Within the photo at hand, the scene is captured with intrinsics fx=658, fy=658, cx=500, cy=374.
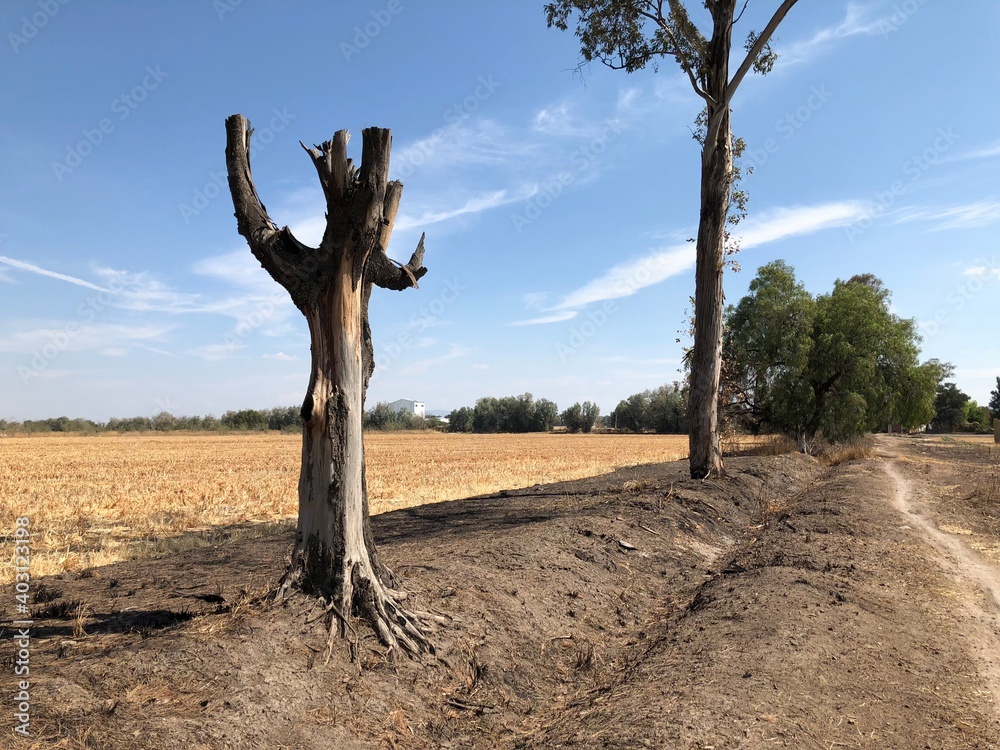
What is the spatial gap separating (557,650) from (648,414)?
100356 mm

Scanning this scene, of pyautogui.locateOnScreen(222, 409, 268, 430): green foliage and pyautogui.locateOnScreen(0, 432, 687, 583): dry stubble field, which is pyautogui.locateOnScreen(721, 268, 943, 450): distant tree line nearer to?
pyautogui.locateOnScreen(0, 432, 687, 583): dry stubble field

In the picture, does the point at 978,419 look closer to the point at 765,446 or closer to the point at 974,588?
the point at 765,446

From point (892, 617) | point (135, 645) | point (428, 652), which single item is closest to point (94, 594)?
point (135, 645)

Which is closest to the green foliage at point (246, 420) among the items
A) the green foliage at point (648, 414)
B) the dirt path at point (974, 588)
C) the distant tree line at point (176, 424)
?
the distant tree line at point (176, 424)

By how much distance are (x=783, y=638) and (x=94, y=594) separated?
6.52 m

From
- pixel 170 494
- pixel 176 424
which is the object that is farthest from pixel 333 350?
pixel 176 424

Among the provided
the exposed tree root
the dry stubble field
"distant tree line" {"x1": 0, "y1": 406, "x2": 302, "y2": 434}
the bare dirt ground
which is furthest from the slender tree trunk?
"distant tree line" {"x1": 0, "y1": 406, "x2": 302, "y2": 434}

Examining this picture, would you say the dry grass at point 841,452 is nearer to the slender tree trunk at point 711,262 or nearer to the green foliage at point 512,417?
the slender tree trunk at point 711,262

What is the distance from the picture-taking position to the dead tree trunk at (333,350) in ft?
17.2

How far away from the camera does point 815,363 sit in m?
27.3

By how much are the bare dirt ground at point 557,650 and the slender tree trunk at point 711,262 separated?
4.85 m

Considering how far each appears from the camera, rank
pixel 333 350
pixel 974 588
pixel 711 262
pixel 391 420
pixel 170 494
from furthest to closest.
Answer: pixel 391 420, pixel 170 494, pixel 711 262, pixel 974 588, pixel 333 350

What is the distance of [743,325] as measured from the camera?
2830 centimetres

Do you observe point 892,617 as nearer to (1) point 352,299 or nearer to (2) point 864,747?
(2) point 864,747
